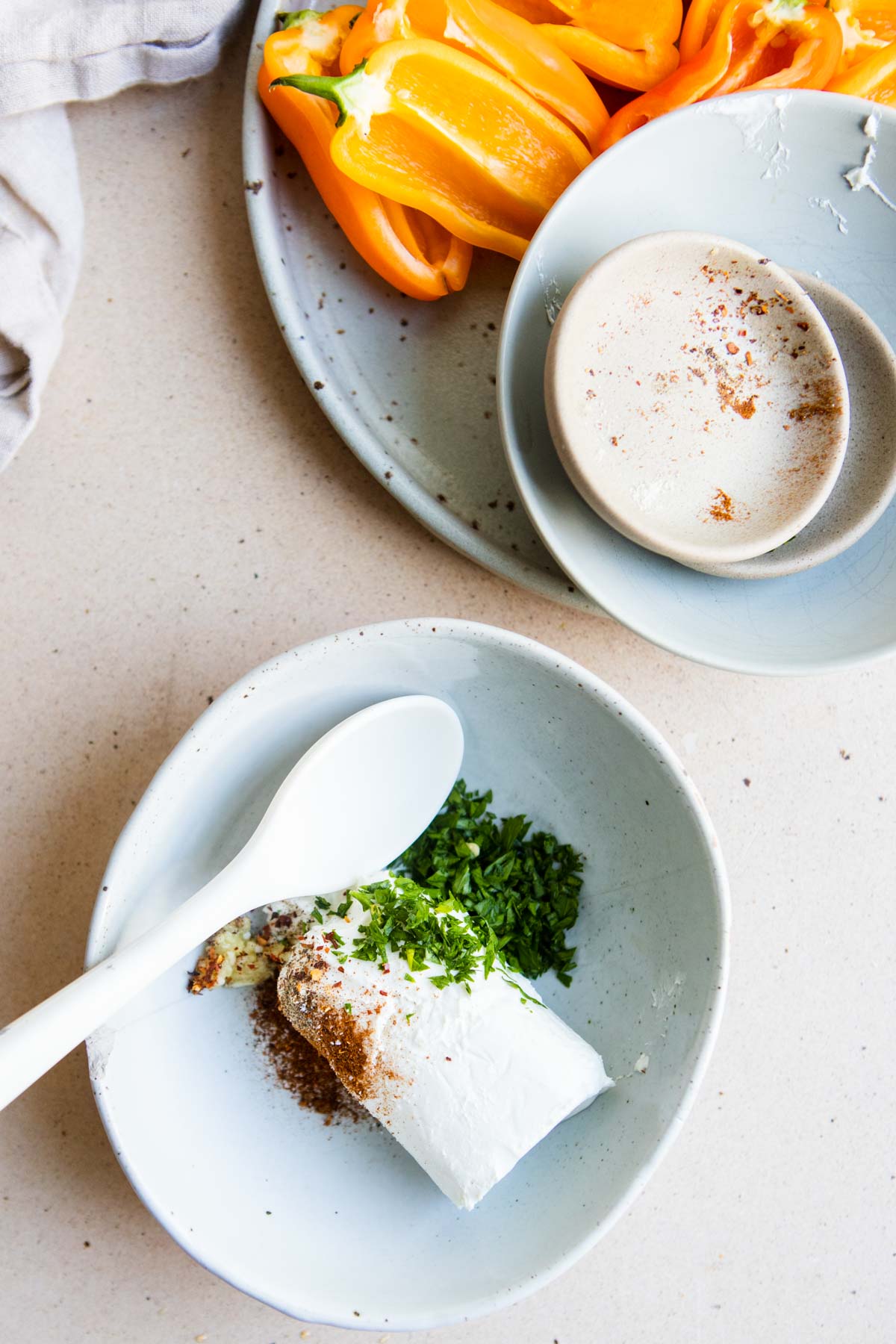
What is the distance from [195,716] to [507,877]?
0.32m

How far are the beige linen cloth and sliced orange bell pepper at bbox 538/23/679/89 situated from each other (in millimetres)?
291

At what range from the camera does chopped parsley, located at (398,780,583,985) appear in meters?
0.85

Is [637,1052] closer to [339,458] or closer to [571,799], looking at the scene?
[571,799]

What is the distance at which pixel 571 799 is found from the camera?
0.90 meters

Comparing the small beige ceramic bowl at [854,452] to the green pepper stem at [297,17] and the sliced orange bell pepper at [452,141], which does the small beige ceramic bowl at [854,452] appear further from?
the green pepper stem at [297,17]

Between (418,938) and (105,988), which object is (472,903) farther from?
(105,988)

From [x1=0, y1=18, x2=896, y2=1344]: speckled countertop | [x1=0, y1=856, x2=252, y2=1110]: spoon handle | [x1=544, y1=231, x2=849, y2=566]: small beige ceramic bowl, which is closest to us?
[x1=0, y1=856, x2=252, y2=1110]: spoon handle

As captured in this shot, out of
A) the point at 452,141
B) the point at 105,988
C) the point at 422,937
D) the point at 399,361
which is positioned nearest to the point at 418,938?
the point at 422,937

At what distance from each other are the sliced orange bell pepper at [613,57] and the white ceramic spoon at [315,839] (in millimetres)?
566

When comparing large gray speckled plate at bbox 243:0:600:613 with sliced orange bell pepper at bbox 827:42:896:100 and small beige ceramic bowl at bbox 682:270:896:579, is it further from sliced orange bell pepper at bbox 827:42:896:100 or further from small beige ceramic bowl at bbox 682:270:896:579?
sliced orange bell pepper at bbox 827:42:896:100

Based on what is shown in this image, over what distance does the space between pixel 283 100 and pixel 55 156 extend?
0.22 metres

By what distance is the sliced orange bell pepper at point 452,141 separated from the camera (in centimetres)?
A: 79

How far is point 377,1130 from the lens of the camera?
860mm

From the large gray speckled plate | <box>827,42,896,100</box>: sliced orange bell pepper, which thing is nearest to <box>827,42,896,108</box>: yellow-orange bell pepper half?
<box>827,42,896,100</box>: sliced orange bell pepper
